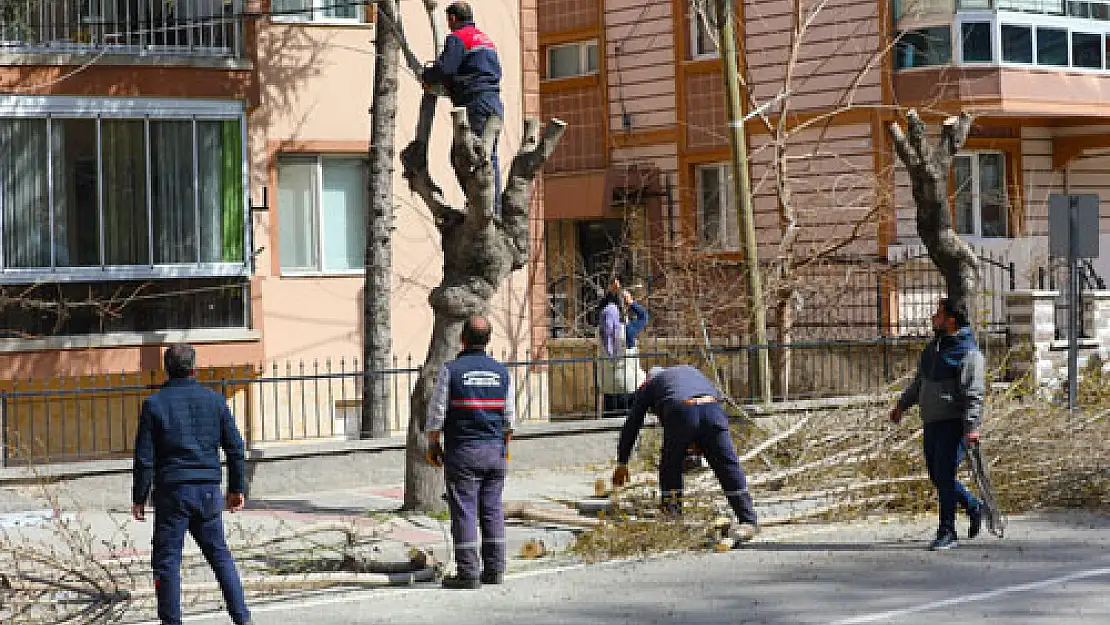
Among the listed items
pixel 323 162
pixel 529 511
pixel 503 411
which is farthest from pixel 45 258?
pixel 503 411

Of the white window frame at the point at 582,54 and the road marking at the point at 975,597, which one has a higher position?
the white window frame at the point at 582,54

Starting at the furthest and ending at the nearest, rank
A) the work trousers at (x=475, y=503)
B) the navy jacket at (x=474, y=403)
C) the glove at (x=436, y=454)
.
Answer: the glove at (x=436, y=454) < the navy jacket at (x=474, y=403) < the work trousers at (x=475, y=503)

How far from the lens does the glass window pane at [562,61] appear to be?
1257 inches

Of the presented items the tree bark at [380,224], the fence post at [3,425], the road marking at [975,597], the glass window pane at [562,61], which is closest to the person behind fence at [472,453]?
the road marking at [975,597]

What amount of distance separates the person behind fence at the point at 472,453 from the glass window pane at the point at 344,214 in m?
9.33

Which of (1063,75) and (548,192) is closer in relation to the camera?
(1063,75)

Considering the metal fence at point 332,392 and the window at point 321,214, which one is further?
the window at point 321,214

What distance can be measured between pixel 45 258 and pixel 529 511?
270 inches

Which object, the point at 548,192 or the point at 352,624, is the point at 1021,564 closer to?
the point at 352,624

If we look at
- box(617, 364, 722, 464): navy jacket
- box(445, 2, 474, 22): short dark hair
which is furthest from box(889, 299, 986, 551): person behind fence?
box(445, 2, 474, 22): short dark hair

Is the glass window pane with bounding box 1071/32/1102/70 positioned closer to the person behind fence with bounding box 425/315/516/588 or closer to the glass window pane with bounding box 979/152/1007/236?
the glass window pane with bounding box 979/152/1007/236

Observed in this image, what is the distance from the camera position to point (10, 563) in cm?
1059

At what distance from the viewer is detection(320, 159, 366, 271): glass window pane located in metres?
20.1

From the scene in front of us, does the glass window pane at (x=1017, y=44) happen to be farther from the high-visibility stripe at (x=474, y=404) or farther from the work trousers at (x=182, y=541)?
the work trousers at (x=182, y=541)
